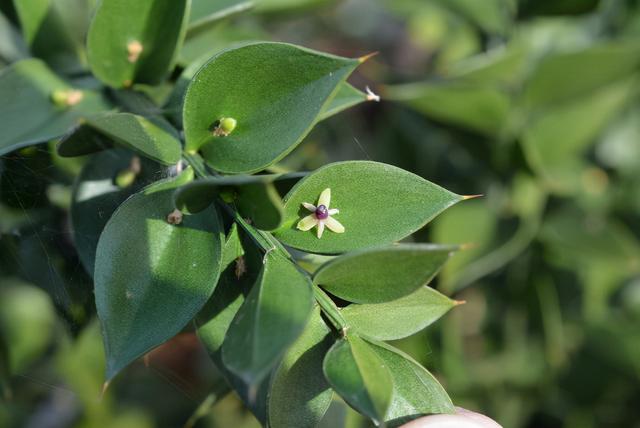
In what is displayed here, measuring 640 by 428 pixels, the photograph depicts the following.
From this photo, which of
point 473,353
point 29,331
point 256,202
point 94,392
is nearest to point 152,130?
point 256,202

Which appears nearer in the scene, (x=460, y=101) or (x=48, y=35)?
(x=48, y=35)

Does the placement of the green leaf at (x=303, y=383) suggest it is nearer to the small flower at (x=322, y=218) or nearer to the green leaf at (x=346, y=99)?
the small flower at (x=322, y=218)

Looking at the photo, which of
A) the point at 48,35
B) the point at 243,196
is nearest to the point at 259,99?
the point at 243,196

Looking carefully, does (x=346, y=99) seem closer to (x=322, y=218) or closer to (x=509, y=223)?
(x=322, y=218)

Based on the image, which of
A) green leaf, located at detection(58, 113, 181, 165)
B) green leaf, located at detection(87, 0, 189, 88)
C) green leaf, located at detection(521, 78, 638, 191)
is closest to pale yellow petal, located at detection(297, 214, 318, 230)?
green leaf, located at detection(58, 113, 181, 165)

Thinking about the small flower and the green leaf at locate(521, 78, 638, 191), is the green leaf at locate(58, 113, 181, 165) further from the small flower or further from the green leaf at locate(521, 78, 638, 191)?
the green leaf at locate(521, 78, 638, 191)

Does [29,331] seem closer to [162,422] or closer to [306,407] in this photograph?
[162,422]
